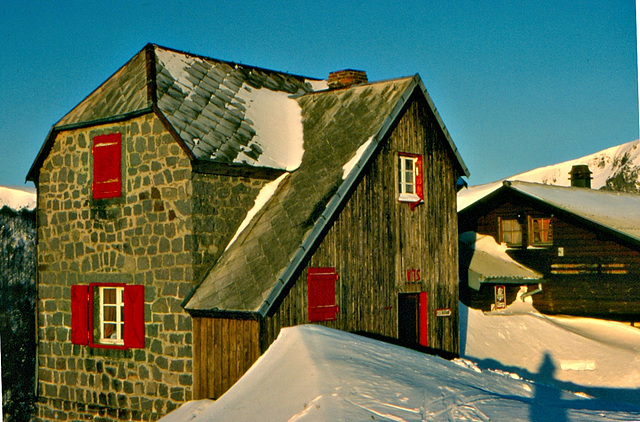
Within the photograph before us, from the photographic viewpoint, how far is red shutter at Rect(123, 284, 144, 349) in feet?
50.0

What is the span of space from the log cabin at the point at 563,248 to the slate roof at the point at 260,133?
10369 millimetres

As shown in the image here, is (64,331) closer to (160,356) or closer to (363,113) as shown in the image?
(160,356)

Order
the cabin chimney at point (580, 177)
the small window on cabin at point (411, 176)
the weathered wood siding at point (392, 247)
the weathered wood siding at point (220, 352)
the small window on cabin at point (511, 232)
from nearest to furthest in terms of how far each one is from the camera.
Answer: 1. the weathered wood siding at point (220, 352)
2. the weathered wood siding at point (392, 247)
3. the small window on cabin at point (411, 176)
4. the small window on cabin at point (511, 232)
5. the cabin chimney at point (580, 177)

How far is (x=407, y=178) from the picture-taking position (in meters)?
17.8

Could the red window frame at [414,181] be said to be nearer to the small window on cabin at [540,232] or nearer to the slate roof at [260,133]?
the slate roof at [260,133]

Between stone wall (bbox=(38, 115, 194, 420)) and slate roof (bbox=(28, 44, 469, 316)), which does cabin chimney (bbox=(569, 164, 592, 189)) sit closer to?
slate roof (bbox=(28, 44, 469, 316))

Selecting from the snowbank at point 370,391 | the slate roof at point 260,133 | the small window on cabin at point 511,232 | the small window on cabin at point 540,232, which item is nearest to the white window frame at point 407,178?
the slate roof at point 260,133

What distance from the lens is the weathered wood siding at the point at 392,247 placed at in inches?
611

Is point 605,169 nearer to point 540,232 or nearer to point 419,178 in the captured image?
point 540,232

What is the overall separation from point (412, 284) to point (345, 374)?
21.9 feet

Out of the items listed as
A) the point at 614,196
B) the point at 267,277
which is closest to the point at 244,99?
the point at 267,277

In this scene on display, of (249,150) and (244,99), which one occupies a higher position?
(244,99)

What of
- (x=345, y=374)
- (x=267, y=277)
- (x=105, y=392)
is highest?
(x=267, y=277)

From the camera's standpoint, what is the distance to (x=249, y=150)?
53.9 ft
